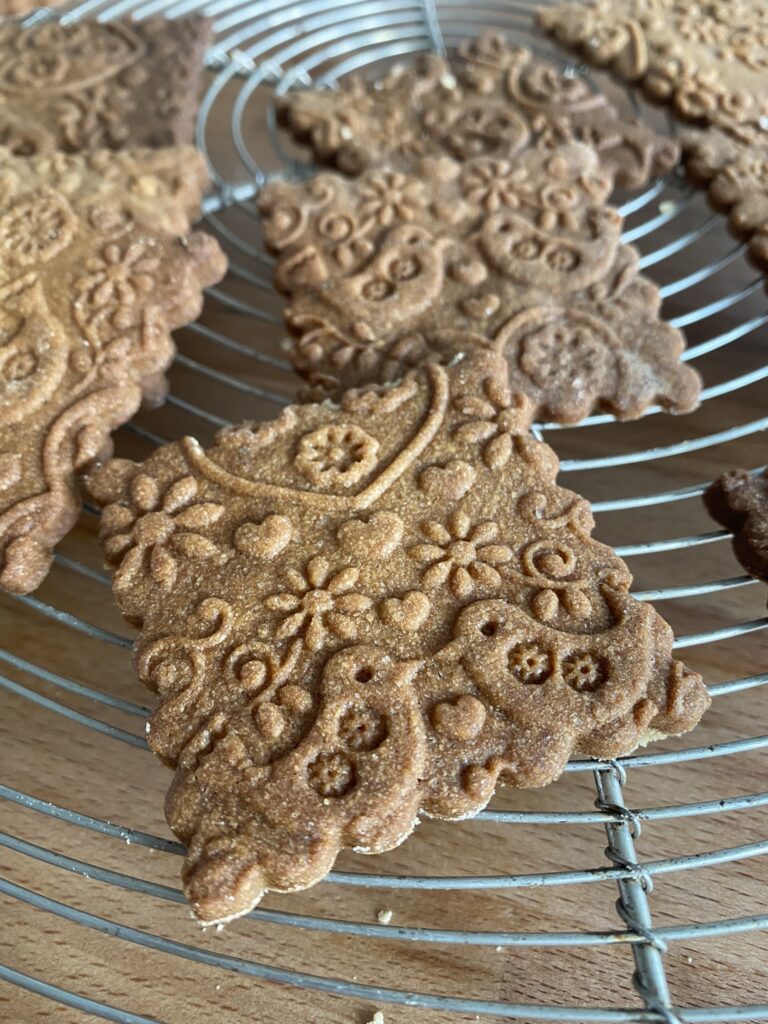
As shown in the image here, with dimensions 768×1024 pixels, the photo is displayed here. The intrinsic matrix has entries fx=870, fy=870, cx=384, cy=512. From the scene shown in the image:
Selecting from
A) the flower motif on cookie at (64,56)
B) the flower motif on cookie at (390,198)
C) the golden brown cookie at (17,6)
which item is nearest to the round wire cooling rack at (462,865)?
the flower motif on cookie at (390,198)

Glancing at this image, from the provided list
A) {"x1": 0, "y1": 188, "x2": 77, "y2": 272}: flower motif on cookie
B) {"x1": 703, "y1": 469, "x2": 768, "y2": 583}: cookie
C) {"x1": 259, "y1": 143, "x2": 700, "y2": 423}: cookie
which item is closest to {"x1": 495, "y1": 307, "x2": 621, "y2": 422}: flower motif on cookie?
{"x1": 259, "y1": 143, "x2": 700, "y2": 423}: cookie

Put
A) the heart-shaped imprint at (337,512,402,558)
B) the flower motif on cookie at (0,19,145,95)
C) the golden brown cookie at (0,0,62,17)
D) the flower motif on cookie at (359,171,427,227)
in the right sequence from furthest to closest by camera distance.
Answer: the golden brown cookie at (0,0,62,17) → the flower motif on cookie at (0,19,145,95) → the flower motif on cookie at (359,171,427,227) → the heart-shaped imprint at (337,512,402,558)

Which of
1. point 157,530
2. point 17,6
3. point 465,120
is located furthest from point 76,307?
point 17,6

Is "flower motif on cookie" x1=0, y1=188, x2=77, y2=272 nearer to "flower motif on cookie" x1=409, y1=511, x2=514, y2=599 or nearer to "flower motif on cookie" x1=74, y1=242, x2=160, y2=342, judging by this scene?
"flower motif on cookie" x1=74, y1=242, x2=160, y2=342

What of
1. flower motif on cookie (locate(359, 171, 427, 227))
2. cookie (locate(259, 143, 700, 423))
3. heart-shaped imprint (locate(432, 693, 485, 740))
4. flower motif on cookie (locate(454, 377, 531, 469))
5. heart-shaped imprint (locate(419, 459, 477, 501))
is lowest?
heart-shaped imprint (locate(432, 693, 485, 740))

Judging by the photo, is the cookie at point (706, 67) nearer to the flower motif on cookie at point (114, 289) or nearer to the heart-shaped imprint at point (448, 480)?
the heart-shaped imprint at point (448, 480)

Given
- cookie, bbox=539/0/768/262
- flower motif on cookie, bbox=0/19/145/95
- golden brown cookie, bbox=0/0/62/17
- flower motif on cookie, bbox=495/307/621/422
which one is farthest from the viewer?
golden brown cookie, bbox=0/0/62/17

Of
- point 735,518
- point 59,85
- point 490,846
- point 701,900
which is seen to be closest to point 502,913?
point 490,846

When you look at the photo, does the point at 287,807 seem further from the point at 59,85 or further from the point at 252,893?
the point at 59,85
